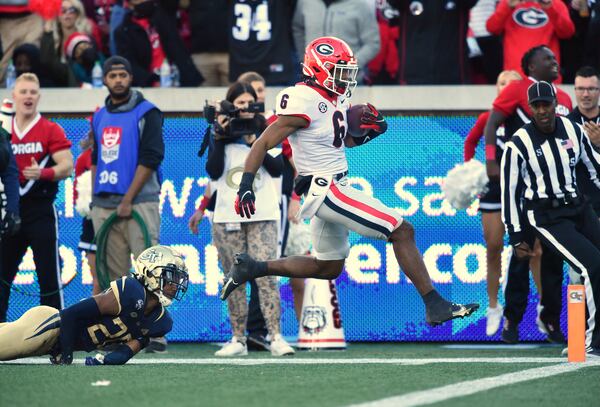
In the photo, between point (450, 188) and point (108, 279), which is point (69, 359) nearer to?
point (108, 279)

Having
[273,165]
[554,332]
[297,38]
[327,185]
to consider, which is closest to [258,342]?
[273,165]

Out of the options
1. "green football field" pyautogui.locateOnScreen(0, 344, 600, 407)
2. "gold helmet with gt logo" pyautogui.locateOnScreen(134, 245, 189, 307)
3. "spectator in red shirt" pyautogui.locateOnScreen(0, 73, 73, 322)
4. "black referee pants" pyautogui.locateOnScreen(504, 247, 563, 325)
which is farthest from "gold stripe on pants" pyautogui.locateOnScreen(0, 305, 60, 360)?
"black referee pants" pyautogui.locateOnScreen(504, 247, 563, 325)

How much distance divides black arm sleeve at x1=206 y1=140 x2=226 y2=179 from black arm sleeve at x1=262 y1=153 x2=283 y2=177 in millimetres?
322

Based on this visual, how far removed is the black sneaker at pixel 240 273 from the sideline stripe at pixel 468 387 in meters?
1.83

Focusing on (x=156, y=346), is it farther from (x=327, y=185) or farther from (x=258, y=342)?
(x=327, y=185)

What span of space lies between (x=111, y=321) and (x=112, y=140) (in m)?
2.37

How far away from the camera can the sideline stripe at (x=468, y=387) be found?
19.4ft

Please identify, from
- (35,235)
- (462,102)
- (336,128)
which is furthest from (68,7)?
(336,128)

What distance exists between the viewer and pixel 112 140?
1002 cm

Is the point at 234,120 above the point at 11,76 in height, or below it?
below

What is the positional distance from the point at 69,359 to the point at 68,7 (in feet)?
18.4

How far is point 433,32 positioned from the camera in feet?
39.3

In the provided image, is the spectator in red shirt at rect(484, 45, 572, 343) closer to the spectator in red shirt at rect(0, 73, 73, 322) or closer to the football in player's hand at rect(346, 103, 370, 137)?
the football in player's hand at rect(346, 103, 370, 137)

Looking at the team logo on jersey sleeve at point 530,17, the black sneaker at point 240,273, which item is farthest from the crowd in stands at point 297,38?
the black sneaker at point 240,273
